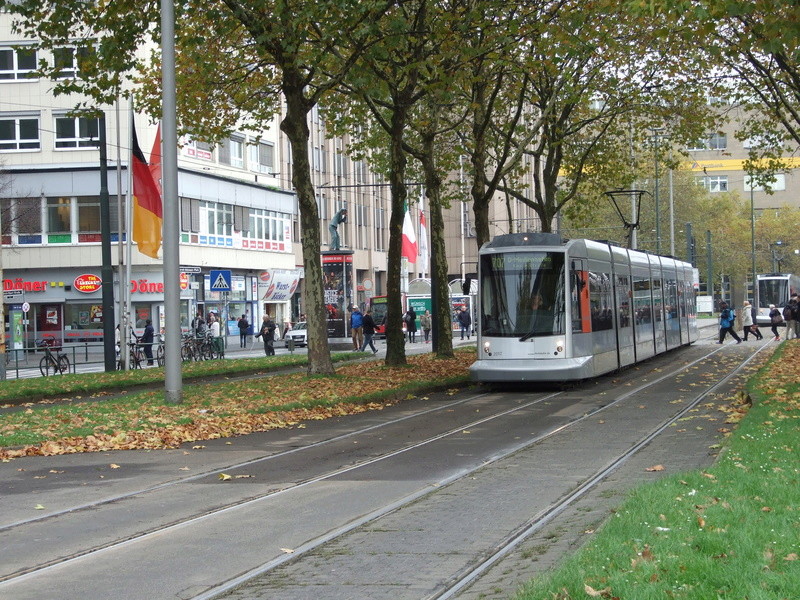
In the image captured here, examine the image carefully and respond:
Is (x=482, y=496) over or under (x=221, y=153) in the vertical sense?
under

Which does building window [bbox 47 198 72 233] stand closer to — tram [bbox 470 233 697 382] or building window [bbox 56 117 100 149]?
building window [bbox 56 117 100 149]

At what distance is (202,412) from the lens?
17.4 meters

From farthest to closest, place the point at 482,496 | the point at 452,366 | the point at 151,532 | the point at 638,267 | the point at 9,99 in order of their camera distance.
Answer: the point at 9,99 → the point at 638,267 → the point at 452,366 → the point at 482,496 → the point at 151,532

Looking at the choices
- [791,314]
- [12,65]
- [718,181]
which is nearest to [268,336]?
[12,65]

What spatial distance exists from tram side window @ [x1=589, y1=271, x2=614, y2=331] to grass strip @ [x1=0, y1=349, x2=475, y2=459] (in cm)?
347

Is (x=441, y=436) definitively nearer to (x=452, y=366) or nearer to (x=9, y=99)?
(x=452, y=366)

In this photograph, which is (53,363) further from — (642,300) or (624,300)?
(642,300)

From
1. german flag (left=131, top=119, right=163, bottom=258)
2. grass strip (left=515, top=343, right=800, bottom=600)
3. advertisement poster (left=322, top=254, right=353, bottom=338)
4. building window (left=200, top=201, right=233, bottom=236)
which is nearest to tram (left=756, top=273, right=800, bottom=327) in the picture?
advertisement poster (left=322, top=254, right=353, bottom=338)

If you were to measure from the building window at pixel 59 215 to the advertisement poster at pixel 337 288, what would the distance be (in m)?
12.4

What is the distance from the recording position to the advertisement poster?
50.2m

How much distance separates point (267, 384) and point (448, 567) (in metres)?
16.3

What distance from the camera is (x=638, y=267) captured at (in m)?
31.3

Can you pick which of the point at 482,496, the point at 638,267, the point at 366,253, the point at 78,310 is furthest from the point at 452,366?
the point at 366,253

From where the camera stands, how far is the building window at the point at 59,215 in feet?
173
